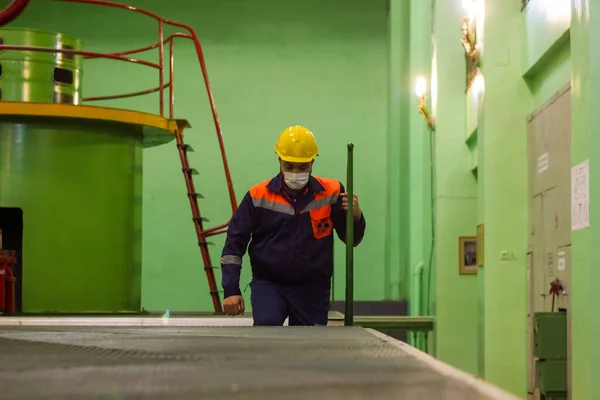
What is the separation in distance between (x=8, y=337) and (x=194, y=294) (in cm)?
958

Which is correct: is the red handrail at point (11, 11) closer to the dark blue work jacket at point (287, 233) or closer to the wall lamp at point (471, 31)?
the dark blue work jacket at point (287, 233)

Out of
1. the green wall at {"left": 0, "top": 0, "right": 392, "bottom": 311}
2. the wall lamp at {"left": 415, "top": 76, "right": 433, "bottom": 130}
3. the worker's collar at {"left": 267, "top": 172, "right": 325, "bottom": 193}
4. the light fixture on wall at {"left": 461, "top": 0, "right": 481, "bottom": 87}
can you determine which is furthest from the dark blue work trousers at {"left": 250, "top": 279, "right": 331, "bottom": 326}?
the green wall at {"left": 0, "top": 0, "right": 392, "bottom": 311}

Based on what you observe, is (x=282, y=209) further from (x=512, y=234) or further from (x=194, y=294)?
(x=194, y=294)

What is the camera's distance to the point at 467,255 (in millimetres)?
10891

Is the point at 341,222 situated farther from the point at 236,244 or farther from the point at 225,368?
the point at 225,368

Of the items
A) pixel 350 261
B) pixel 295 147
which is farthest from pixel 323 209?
pixel 350 261

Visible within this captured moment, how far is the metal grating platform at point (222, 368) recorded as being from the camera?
2133mm

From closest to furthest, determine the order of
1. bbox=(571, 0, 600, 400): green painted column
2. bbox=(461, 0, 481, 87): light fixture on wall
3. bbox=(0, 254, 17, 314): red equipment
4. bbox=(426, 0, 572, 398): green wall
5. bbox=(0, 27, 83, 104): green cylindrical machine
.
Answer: bbox=(571, 0, 600, 400): green painted column, bbox=(0, 254, 17, 314): red equipment, bbox=(426, 0, 572, 398): green wall, bbox=(0, 27, 83, 104): green cylindrical machine, bbox=(461, 0, 481, 87): light fixture on wall

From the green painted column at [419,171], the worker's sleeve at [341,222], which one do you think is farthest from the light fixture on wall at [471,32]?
the worker's sleeve at [341,222]

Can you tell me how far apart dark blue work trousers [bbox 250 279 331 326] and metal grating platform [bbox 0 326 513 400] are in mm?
1926

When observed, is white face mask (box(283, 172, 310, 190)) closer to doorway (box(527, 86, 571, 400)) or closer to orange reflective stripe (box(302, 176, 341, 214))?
orange reflective stripe (box(302, 176, 341, 214))

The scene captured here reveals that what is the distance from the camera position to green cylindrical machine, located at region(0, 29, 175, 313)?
343 inches

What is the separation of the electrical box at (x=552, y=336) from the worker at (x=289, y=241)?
4.86 feet

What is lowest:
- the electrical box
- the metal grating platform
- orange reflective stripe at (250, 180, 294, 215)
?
the electrical box
